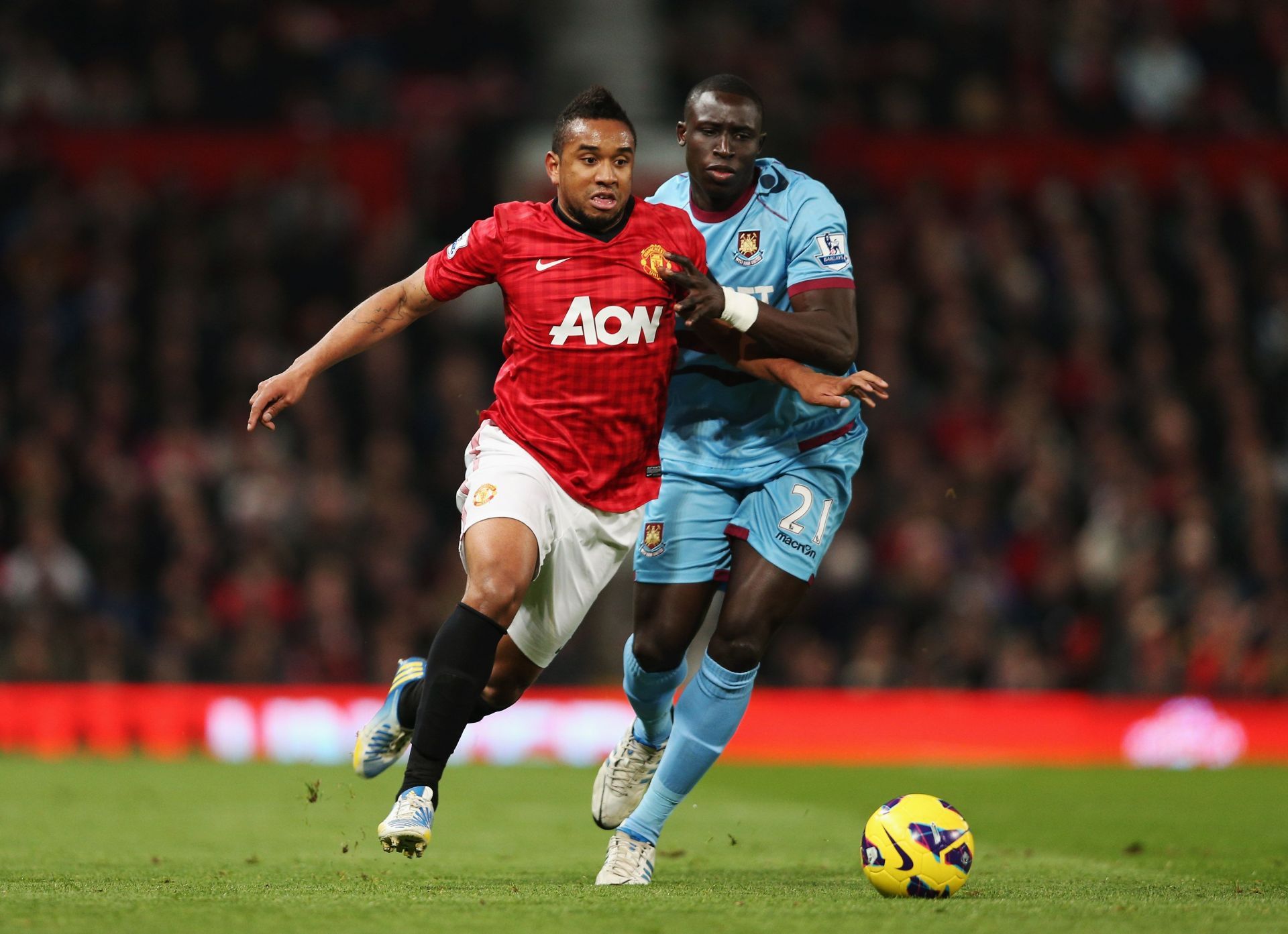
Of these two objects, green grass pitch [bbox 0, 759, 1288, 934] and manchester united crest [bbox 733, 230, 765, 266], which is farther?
manchester united crest [bbox 733, 230, 765, 266]

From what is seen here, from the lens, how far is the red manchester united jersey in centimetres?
577

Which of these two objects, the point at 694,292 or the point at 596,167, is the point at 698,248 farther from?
the point at 596,167

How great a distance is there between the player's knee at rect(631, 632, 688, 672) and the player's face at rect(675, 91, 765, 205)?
5.28 feet

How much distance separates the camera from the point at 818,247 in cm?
611

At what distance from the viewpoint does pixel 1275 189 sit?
17484 mm

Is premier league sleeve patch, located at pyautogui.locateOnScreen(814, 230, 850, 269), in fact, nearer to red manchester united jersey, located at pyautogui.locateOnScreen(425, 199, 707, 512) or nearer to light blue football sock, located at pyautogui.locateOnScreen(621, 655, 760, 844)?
red manchester united jersey, located at pyautogui.locateOnScreen(425, 199, 707, 512)

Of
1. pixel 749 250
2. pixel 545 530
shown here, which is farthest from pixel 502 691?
pixel 749 250

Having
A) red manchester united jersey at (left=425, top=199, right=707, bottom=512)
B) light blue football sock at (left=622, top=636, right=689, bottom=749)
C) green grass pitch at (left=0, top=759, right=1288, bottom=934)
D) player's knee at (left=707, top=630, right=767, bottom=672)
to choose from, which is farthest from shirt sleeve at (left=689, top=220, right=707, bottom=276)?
green grass pitch at (left=0, top=759, right=1288, bottom=934)

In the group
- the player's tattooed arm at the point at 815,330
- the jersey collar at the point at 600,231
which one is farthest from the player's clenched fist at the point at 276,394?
the player's tattooed arm at the point at 815,330

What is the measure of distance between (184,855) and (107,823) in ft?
4.57

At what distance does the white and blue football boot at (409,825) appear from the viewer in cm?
514

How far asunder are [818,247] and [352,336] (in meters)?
1.65

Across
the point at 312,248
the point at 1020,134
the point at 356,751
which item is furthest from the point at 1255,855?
the point at 1020,134

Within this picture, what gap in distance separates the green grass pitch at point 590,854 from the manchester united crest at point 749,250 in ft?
7.18
